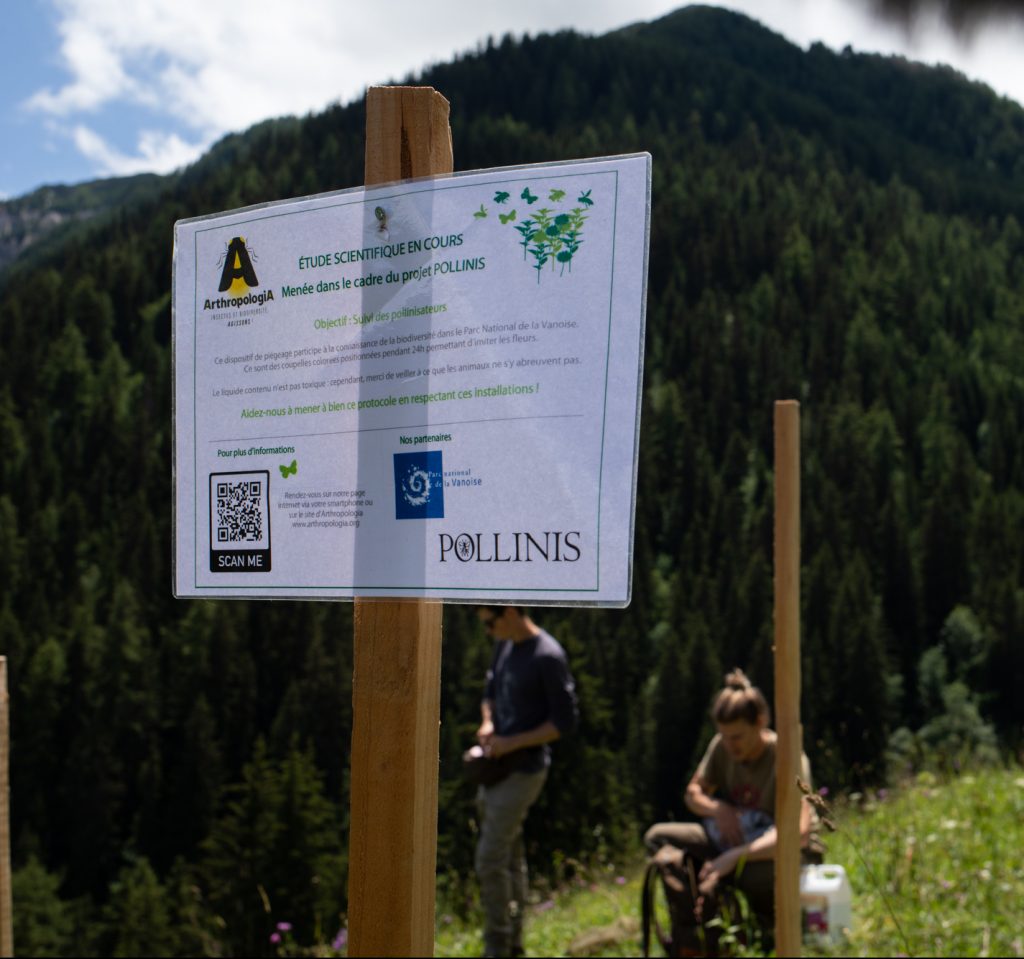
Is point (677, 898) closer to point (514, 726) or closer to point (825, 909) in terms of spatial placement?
point (825, 909)

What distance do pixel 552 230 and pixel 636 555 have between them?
29156 millimetres

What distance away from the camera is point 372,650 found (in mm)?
1246

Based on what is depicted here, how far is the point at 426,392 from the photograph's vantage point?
1.22 m

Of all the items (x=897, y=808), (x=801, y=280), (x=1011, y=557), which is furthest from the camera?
(x=801, y=280)

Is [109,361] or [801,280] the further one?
[801,280]

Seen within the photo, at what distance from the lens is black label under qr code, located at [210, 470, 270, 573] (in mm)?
1332

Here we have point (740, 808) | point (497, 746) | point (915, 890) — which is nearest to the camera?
point (740, 808)

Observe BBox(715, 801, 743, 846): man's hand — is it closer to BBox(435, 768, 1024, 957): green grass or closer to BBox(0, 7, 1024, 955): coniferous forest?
BBox(435, 768, 1024, 957): green grass

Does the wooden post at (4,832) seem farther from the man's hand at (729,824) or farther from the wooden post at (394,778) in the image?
the man's hand at (729,824)

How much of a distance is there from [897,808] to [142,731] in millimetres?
43012

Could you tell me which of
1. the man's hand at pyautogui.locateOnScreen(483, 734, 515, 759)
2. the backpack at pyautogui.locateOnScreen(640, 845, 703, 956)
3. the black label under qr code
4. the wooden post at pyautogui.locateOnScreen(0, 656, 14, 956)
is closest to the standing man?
the man's hand at pyautogui.locateOnScreen(483, 734, 515, 759)

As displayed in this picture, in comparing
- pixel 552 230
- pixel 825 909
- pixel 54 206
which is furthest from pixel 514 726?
pixel 54 206

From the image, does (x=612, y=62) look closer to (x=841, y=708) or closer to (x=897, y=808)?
(x=841, y=708)

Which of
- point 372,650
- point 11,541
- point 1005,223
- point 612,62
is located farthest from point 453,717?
point 612,62
